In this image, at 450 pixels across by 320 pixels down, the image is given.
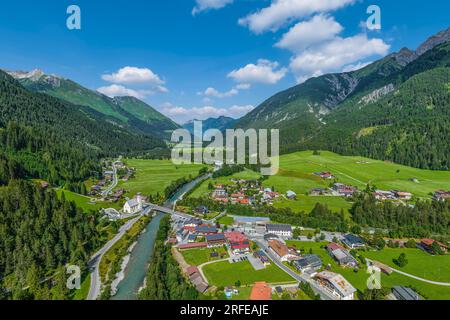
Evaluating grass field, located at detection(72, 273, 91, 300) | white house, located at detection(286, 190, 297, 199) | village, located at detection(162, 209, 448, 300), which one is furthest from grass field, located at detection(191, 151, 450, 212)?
grass field, located at detection(72, 273, 91, 300)

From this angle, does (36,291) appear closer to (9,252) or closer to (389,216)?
(9,252)

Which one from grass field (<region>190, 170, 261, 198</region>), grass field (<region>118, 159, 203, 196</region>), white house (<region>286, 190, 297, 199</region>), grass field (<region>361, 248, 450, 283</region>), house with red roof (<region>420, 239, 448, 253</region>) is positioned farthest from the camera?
grass field (<region>118, 159, 203, 196</region>)

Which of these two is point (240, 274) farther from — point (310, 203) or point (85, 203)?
point (85, 203)

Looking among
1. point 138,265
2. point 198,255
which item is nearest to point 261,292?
point 198,255

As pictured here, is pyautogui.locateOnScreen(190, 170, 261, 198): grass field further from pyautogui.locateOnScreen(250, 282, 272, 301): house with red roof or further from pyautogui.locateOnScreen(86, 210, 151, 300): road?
pyautogui.locateOnScreen(250, 282, 272, 301): house with red roof

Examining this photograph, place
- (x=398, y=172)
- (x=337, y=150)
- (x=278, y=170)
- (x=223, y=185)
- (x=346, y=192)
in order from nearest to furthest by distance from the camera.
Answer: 1. (x=346, y=192)
2. (x=223, y=185)
3. (x=398, y=172)
4. (x=278, y=170)
5. (x=337, y=150)

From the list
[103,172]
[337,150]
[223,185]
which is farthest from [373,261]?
[337,150]

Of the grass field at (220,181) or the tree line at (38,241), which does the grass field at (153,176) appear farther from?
the tree line at (38,241)
